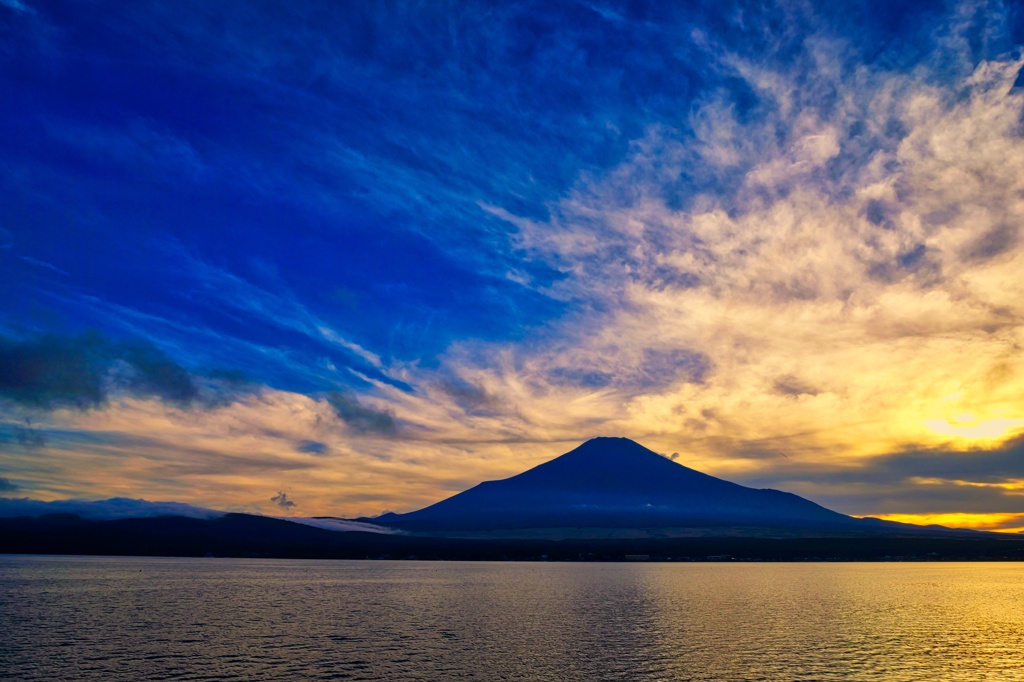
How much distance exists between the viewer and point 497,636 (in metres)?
88.0

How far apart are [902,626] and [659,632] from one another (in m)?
40.0

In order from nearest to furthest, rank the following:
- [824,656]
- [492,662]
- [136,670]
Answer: [136,670] < [492,662] < [824,656]

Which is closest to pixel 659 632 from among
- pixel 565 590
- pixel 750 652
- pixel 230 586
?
pixel 750 652

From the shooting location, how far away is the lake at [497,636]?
65.8 metres

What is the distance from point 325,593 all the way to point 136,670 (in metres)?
94.0

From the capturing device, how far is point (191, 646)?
3059 inches

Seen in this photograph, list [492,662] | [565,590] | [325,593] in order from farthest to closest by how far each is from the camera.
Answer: [565,590] → [325,593] → [492,662]

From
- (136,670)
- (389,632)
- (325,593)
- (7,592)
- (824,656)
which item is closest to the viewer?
(136,670)

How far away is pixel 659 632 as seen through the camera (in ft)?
305

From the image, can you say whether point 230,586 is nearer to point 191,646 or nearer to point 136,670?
point 191,646

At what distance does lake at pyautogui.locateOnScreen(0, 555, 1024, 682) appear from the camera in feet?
216

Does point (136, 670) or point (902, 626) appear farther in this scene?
point (902, 626)

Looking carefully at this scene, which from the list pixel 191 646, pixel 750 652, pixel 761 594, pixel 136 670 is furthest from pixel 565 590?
pixel 136 670

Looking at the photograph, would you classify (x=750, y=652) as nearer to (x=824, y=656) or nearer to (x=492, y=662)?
(x=824, y=656)
